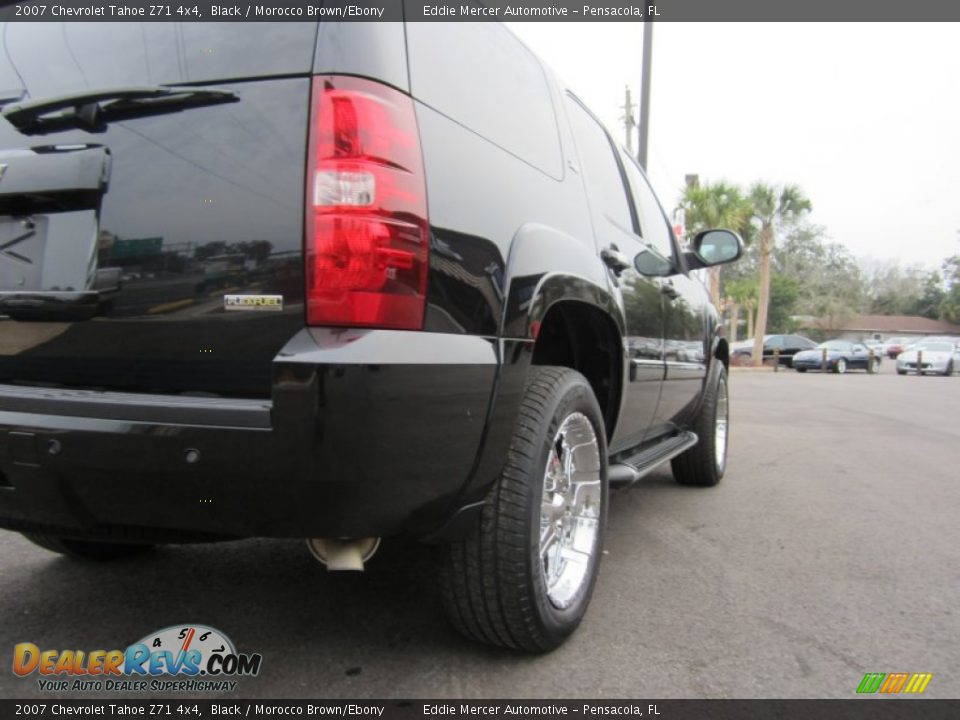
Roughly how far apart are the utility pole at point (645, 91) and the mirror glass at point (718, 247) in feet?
31.1

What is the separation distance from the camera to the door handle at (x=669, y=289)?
3.56m

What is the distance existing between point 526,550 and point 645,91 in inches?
516

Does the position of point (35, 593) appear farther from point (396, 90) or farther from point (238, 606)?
point (396, 90)

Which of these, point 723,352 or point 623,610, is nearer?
point 623,610

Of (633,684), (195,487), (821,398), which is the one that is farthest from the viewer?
(821,398)

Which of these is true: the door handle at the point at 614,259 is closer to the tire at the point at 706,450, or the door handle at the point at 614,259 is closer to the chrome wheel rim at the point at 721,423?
the tire at the point at 706,450

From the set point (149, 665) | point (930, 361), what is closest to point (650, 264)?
point (149, 665)

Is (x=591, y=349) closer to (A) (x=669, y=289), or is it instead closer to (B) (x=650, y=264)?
(B) (x=650, y=264)

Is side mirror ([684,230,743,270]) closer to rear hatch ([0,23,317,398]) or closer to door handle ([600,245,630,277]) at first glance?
door handle ([600,245,630,277])

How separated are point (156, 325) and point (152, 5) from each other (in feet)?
2.68

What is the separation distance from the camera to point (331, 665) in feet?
7.09

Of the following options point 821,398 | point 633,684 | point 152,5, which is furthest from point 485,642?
point 821,398

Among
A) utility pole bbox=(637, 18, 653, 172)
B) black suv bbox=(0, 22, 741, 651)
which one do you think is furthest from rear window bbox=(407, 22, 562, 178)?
utility pole bbox=(637, 18, 653, 172)

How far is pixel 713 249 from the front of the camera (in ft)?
14.6
